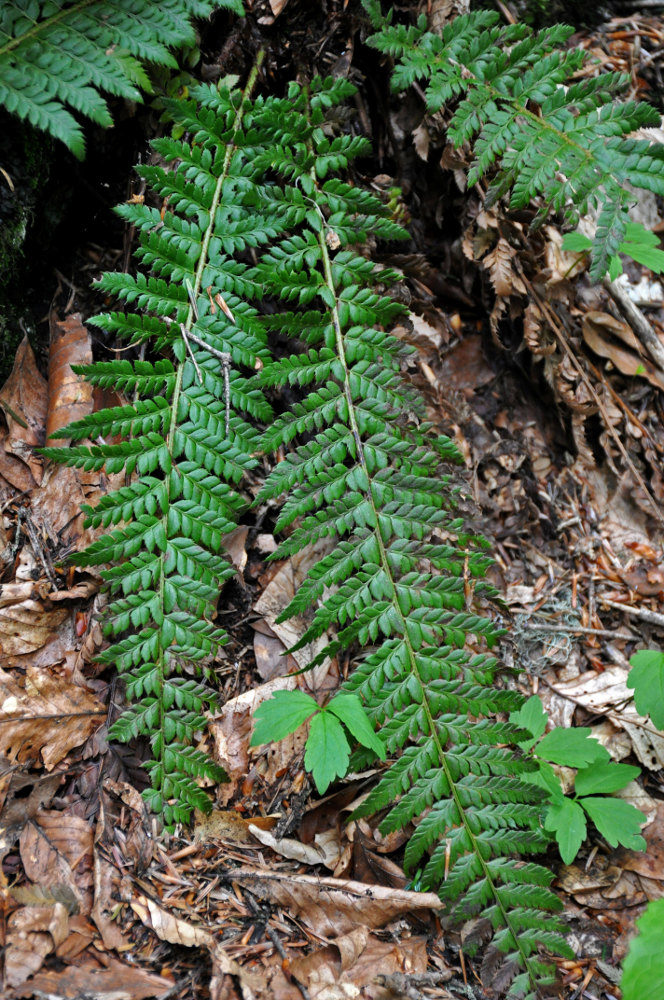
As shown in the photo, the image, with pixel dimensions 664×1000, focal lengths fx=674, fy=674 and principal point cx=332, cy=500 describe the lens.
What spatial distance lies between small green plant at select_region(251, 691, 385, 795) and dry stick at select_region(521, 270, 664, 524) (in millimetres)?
1944

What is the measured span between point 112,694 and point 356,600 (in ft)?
2.88

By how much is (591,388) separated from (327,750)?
7.22ft

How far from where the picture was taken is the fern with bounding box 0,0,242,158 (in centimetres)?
212

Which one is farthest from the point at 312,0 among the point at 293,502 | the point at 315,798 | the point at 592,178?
the point at 315,798

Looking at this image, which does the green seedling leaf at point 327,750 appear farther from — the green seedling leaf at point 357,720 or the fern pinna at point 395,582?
the fern pinna at point 395,582

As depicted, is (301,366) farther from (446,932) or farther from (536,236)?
(446,932)

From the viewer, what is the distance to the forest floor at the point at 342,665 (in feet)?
6.11

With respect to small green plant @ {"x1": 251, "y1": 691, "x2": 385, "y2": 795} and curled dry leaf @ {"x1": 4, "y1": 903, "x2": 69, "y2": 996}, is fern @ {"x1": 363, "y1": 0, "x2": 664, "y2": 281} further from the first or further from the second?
curled dry leaf @ {"x1": 4, "y1": 903, "x2": 69, "y2": 996}

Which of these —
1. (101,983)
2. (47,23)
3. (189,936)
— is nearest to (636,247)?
(47,23)

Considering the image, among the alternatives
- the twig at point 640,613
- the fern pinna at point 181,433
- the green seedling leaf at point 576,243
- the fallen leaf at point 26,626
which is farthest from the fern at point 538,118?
the fallen leaf at point 26,626

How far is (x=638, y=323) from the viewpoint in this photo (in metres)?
3.35

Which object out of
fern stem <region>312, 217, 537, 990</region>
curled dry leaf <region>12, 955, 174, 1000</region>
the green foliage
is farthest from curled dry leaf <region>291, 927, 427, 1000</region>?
the green foliage

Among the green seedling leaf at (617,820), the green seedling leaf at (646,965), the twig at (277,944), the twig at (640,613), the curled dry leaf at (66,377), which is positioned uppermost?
the curled dry leaf at (66,377)

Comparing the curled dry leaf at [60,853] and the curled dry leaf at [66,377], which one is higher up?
the curled dry leaf at [66,377]
